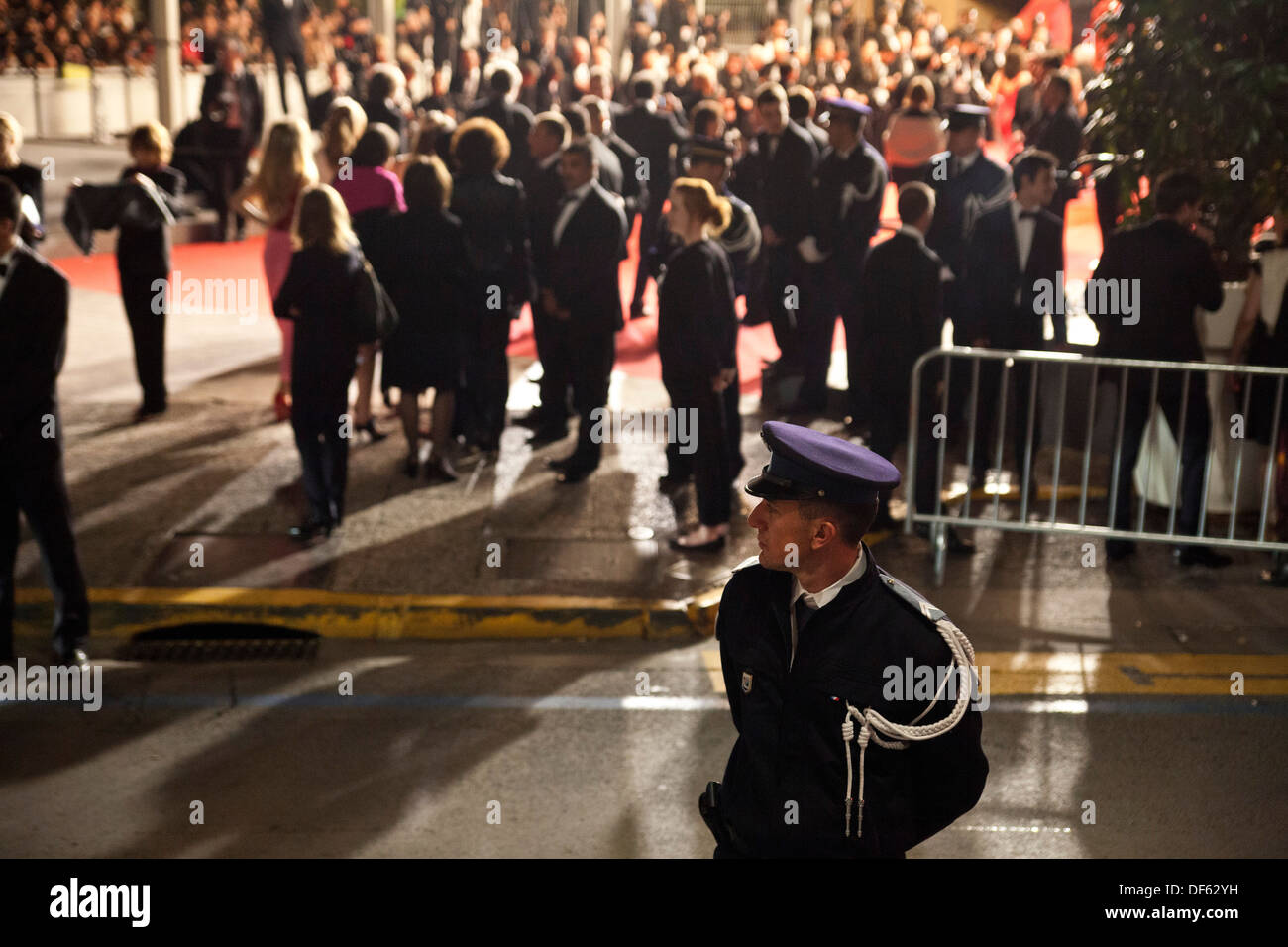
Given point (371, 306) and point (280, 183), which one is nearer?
point (371, 306)

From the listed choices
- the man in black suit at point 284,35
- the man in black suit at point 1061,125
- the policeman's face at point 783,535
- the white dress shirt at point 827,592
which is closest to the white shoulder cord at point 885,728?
the white dress shirt at point 827,592

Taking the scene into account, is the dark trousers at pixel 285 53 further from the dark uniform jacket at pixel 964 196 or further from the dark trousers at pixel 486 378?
the dark uniform jacket at pixel 964 196

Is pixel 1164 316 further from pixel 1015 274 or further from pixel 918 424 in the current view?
pixel 918 424

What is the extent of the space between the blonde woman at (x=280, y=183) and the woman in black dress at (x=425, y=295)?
70 cm

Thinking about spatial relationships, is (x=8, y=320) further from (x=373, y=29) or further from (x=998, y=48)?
(x=998, y=48)

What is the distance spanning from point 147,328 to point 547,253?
2674mm

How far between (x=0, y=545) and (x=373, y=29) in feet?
60.7

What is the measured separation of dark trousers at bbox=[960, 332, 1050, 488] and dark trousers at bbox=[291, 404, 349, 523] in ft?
12.0

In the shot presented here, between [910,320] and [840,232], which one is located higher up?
[840,232]

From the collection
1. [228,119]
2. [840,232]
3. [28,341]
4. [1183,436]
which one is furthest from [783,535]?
[228,119]

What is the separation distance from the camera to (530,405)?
452 inches

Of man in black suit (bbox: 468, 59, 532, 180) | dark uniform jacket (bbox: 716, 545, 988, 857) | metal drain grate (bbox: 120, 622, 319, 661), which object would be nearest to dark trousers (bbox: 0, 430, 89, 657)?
metal drain grate (bbox: 120, 622, 319, 661)

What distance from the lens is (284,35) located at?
18953 millimetres

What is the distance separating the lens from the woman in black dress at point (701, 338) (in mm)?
8312
